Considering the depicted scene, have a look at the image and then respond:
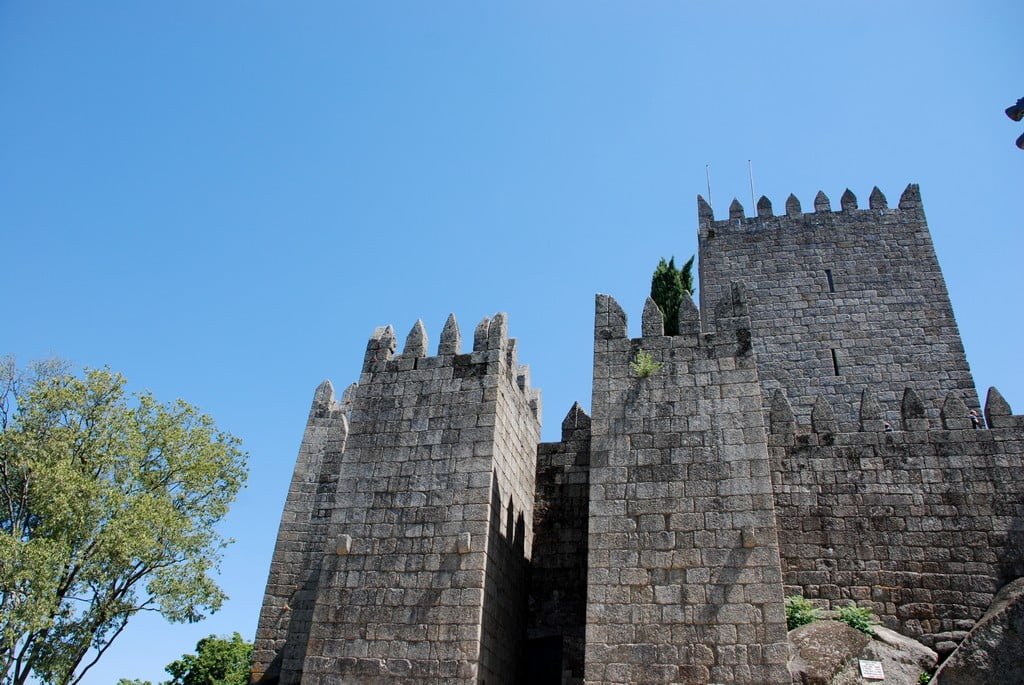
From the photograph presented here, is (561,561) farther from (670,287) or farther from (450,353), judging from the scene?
(670,287)

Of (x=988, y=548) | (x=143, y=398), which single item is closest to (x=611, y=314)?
(x=988, y=548)

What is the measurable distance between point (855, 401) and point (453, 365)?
1093 cm

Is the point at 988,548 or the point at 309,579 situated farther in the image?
the point at 309,579

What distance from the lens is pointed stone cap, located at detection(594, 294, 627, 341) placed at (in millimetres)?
10750

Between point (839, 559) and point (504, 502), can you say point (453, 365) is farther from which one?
point (839, 559)

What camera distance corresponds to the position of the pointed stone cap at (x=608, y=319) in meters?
10.8

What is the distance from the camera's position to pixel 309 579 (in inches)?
516

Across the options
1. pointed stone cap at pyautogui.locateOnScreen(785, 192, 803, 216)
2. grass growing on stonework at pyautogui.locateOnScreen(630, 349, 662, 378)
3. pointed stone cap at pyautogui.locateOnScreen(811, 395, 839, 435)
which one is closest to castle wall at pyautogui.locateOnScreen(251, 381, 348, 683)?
grass growing on stonework at pyautogui.locateOnScreen(630, 349, 662, 378)

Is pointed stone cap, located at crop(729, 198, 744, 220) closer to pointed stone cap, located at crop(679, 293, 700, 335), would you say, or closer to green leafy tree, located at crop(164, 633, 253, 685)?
pointed stone cap, located at crop(679, 293, 700, 335)

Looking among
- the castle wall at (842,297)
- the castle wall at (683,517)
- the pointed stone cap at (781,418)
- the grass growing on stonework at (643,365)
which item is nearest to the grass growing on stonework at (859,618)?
the castle wall at (683,517)

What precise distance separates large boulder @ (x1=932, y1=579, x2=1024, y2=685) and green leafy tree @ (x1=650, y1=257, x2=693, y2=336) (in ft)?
37.1

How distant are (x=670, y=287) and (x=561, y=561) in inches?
442

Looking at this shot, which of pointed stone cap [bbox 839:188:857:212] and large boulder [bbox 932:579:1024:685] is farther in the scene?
pointed stone cap [bbox 839:188:857:212]

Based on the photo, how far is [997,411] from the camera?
38.5ft
